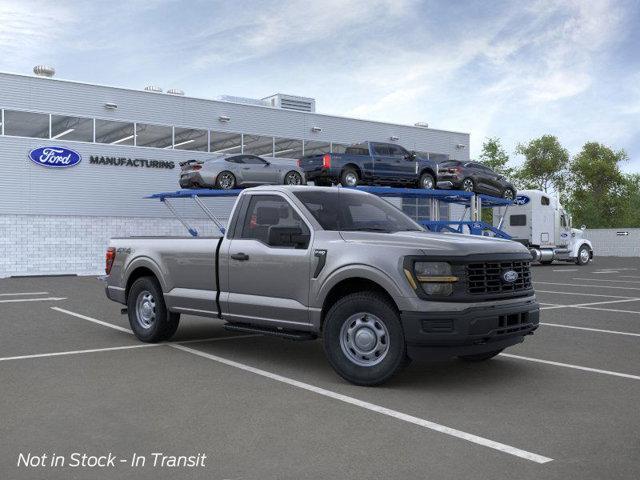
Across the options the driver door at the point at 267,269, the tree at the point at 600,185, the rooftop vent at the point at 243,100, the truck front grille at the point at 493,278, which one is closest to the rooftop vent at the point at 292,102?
the rooftop vent at the point at 243,100

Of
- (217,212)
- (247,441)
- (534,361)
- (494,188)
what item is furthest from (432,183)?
(247,441)

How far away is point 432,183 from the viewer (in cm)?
2630

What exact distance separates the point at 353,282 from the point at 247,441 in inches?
95.5

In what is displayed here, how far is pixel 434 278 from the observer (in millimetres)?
6375

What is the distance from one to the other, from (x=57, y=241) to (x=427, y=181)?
581 inches

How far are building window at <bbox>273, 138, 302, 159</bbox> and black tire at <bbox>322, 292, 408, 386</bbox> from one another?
27162 millimetres

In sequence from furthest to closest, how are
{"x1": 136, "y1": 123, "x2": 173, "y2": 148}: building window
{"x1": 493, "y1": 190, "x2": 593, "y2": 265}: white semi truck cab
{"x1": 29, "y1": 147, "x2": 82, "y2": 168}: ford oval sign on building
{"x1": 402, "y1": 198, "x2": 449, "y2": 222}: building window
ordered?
{"x1": 402, "y1": 198, "x2": 449, "y2": 222}: building window < {"x1": 493, "y1": 190, "x2": 593, "y2": 265}: white semi truck cab < {"x1": 136, "y1": 123, "x2": 173, "y2": 148}: building window < {"x1": 29, "y1": 147, "x2": 82, "y2": 168}: ford oval sign on building

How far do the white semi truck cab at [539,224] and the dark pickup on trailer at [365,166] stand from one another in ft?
27.8

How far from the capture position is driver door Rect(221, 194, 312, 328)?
7.21 metres

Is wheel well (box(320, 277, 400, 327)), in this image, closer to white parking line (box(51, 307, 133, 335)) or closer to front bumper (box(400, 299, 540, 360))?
front bumper (box(400, 299, 540, 360))

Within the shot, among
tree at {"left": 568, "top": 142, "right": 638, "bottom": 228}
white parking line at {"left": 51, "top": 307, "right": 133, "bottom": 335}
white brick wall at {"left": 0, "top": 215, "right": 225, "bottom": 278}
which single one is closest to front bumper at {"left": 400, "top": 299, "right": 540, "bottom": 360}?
white parking line at {"left": 51, "top": 307, "right": 133, "bottom": 335}

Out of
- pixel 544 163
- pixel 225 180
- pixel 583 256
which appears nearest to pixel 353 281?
pixel 225 180

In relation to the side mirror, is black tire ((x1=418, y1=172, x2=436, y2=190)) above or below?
above

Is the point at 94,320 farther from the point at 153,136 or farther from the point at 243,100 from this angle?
the point at 243,100
